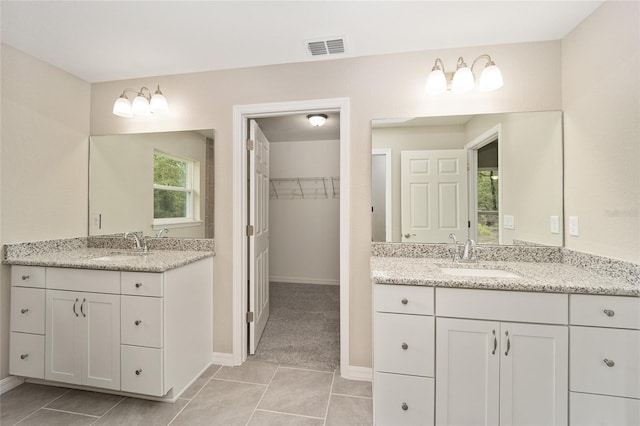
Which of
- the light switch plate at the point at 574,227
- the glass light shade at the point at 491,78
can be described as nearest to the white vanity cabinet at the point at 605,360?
the light switch plate at the point at 574,227

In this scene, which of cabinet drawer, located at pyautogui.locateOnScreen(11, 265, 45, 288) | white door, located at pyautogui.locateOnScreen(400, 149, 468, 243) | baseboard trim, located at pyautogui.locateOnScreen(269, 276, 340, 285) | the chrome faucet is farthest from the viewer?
baseboard trim, located at pyautogui.locateOnScreen(269, 276, 340, 285)

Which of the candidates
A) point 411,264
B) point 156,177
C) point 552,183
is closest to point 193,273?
point 156,177

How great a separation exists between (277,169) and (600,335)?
404 centimetres

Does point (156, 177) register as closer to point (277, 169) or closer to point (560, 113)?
point (277, 169)

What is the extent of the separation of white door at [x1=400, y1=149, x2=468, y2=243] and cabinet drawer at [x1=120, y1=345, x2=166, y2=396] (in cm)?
173

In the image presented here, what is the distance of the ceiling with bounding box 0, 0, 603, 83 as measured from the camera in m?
1.53

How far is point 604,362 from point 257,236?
2.18m

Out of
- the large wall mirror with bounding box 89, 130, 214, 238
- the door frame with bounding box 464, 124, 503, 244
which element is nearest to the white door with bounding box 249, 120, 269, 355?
the large wall mirror with bounding box 89, 130, 214, 238

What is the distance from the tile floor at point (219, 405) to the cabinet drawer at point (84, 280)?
69 cm

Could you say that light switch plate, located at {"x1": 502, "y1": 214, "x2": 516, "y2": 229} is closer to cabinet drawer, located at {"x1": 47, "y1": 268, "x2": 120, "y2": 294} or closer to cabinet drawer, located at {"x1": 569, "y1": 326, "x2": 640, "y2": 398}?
cabinet drawer, located at {"x1": 569, "y1": 326, "x2": 640, "y2": 398}

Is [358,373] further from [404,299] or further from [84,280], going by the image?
[84,280]

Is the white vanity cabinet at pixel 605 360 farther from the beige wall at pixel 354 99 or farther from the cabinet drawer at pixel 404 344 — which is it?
the beige wall at pixel 354 99

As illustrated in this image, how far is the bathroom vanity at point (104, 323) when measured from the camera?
5.41ft

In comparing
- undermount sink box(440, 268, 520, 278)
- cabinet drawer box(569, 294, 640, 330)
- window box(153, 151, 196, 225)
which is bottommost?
cabinet drawer box(569, 294, 640, 330)
